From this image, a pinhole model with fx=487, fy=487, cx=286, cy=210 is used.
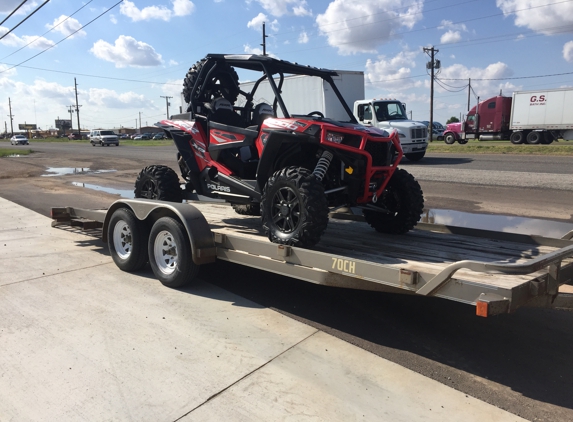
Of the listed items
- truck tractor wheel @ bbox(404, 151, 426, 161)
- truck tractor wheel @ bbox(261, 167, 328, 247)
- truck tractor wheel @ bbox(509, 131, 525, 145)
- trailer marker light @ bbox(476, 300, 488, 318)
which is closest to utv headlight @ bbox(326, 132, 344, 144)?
truck tractor wheel @ bbox(261, 167, 328, 247)

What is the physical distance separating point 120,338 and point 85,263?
9.35ft

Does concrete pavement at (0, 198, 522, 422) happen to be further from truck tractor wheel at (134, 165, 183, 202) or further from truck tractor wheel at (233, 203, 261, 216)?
truck tractor wheel at (233, 203, 261, 216)

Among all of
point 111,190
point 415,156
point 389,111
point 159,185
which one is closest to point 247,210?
point 159,185

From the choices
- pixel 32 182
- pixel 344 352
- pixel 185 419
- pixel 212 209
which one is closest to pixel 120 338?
pixel 185 419

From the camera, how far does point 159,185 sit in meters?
6.73

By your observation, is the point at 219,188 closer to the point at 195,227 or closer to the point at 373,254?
the point at 195,227

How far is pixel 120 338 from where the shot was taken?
4.40 metres

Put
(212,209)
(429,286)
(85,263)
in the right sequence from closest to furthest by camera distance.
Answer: (429,286)
(85,263)
(212,209)

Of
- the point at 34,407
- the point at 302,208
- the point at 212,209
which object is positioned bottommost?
the point at 34,407

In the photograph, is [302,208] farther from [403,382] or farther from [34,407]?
[34,407]

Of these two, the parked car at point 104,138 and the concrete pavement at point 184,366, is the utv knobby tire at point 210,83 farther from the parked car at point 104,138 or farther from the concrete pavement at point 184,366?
the parked car at point 104,138

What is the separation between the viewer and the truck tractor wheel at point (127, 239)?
19.8 feet

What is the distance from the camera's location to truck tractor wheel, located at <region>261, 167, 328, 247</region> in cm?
458

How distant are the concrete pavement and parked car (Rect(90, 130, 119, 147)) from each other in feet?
158
